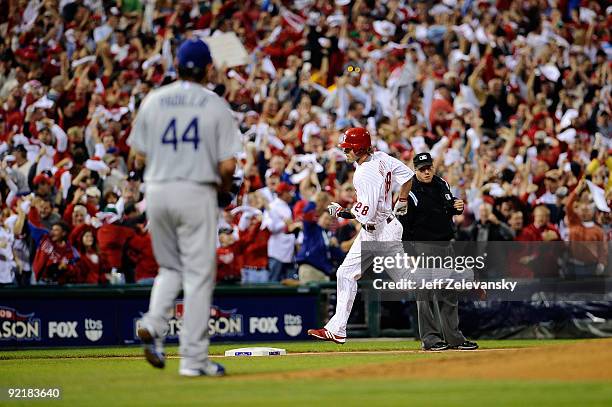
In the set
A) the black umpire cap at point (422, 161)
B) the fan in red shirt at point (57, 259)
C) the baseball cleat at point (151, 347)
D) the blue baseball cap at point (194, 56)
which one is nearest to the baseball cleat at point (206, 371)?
the baseball cleat at point (151, 347)

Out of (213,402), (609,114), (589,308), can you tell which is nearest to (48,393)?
(213,402)

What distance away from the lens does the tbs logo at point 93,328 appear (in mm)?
17828

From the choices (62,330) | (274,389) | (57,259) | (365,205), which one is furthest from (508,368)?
(57,259)

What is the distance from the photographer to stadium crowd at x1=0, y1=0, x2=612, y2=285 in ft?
62.4

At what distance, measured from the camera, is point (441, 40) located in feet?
91.8

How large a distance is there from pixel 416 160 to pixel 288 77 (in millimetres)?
11328

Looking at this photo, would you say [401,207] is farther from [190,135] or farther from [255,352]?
[190,135]

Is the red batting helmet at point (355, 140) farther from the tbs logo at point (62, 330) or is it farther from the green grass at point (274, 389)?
the tbs logo at point (62, 330)

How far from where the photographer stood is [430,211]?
14.3 m

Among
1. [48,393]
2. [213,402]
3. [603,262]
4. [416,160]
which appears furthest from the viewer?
[603,262]

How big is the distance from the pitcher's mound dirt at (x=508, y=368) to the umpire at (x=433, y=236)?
2.82 m

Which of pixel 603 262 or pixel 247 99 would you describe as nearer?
pixel 603 262

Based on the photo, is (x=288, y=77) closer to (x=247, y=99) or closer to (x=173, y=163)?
(x=247, y=99)

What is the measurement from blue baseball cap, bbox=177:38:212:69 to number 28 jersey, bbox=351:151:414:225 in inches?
169
